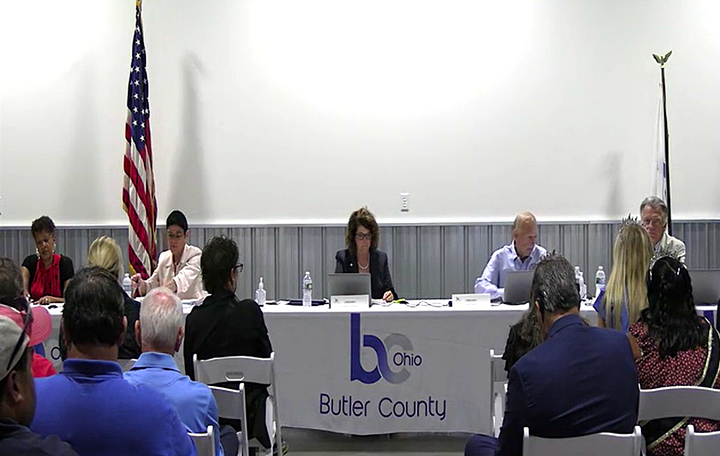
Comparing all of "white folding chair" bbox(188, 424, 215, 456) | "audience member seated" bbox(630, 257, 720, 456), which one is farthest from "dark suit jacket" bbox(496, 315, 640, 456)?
"white folding chair" bbox(188, 424, 215, 456)

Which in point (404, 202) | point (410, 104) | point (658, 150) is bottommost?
point (404, 202)

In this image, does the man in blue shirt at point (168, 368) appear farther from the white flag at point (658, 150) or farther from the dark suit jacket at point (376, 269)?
the white flag at point (658, 150)

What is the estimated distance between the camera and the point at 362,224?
19.0ft

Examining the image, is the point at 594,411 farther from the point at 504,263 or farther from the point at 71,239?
the point at 71,239

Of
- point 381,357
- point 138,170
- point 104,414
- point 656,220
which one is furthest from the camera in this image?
point 138,170

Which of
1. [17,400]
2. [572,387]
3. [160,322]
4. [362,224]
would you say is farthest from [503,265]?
[17,400]

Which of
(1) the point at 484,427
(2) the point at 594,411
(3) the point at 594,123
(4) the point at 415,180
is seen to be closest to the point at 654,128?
(3) the point at 594,123

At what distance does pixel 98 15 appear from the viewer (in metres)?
7.07

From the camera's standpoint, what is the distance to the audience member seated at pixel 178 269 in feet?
18.7

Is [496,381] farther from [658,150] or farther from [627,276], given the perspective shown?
[658,150]

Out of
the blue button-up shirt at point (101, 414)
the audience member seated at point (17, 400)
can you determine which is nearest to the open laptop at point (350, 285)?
the blue button-up shirt at point (101, 414)

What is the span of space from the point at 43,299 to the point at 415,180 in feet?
10.7

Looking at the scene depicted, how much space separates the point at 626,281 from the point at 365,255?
2.42 metres

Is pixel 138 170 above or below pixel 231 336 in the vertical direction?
above
